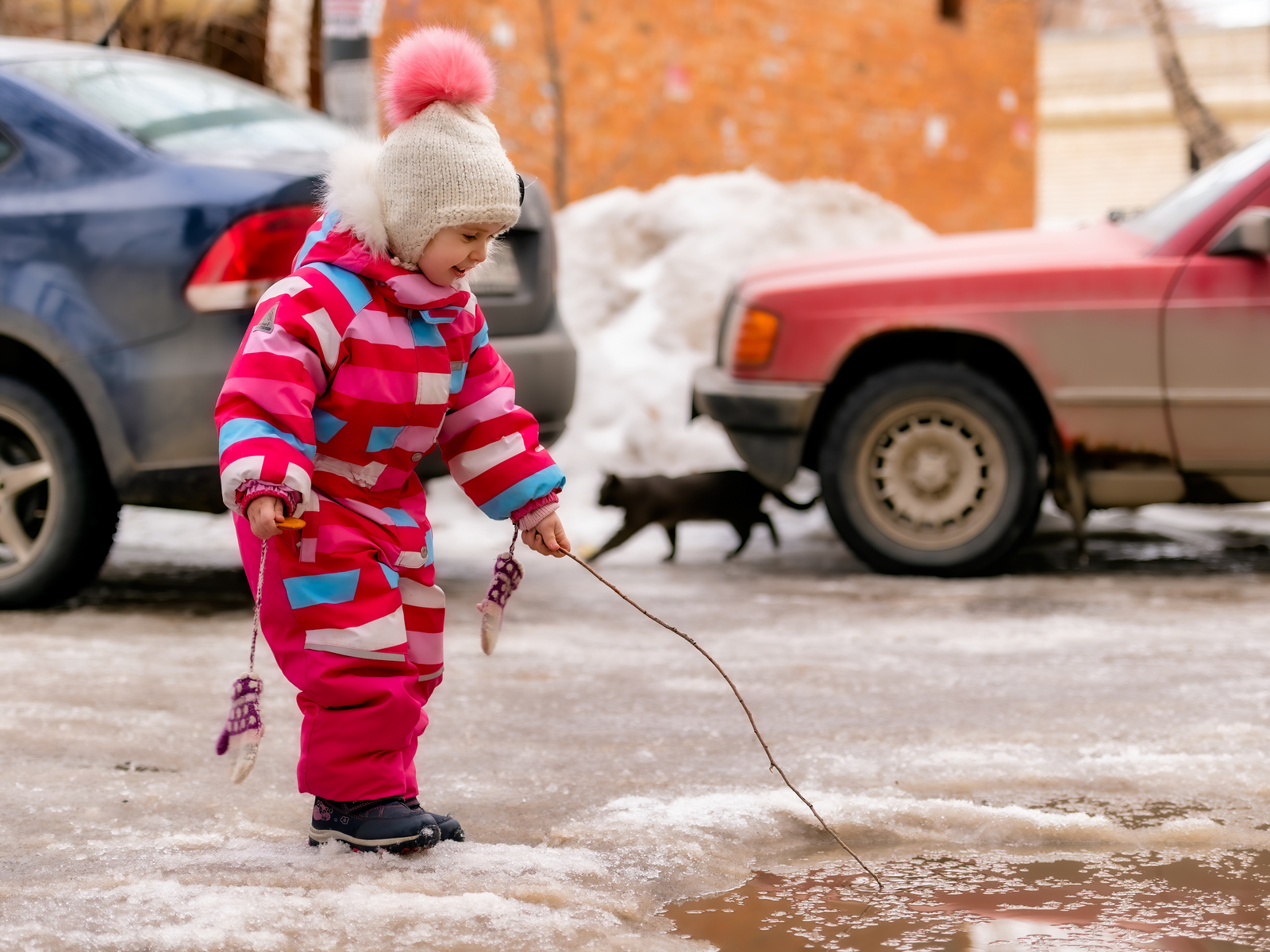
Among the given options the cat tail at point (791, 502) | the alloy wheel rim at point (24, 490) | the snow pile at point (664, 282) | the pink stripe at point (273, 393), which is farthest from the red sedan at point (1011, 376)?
the pink stripe at point (273, 393)

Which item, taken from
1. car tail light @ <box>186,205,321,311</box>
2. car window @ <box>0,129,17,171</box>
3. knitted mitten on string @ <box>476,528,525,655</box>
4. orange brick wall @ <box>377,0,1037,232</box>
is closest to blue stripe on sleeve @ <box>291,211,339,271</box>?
knitted mitten on string @ <box>476,528,525,655</box>

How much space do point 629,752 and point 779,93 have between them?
13.8 meters

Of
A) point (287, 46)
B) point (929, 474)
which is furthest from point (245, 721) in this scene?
point (287, 46)

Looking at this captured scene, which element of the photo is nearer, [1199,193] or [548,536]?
[548,536]

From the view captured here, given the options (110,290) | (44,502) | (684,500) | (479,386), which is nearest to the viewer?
(479,386)

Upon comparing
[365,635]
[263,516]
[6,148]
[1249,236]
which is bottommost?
[365,635]

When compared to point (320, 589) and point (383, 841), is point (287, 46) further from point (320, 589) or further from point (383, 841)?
point (383, 841)

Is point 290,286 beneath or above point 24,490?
above

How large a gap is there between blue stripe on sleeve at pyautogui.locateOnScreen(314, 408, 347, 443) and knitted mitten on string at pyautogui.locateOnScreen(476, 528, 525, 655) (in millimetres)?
404

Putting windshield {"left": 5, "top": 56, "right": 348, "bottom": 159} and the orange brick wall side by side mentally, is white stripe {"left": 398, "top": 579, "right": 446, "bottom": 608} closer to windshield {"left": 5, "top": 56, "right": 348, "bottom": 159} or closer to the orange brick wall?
windshield {"left": 5, "top": 56, "right": 348, "bottom": 159}

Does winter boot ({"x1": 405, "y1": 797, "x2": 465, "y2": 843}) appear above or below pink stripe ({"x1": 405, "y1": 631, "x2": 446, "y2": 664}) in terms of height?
below

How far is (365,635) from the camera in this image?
8.30 feet

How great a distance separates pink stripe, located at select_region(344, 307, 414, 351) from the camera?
8.39 feet

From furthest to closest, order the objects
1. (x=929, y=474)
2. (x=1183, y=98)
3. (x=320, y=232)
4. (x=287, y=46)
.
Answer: (x=1183, y=98) < (x=287, y=46) < (x=929, y=474) < (x=320, y=232)
